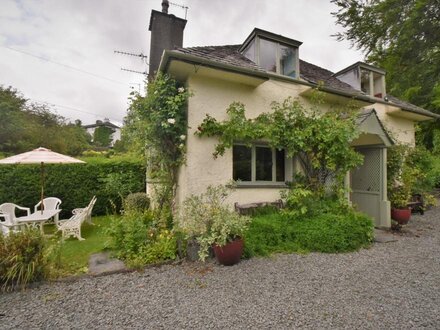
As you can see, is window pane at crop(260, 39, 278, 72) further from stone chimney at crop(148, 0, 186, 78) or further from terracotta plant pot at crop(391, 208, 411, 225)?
terracotta plant pot at crop(391, 208, 411, 225)

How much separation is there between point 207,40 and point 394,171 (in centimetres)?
1373

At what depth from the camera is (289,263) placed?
4.93 metres

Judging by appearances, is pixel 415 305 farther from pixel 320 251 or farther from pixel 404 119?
pixel 404 119

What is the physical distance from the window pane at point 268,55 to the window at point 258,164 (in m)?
2.99

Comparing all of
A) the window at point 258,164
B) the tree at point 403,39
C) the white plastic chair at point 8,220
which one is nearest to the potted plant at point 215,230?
the window at point 258,164

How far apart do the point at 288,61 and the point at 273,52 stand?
705 mm

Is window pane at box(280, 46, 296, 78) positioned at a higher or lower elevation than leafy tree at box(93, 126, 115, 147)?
lower

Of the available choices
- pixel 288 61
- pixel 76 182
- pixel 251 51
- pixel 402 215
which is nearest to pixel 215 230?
pixel 251 51

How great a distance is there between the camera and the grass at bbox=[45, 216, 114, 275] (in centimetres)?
471

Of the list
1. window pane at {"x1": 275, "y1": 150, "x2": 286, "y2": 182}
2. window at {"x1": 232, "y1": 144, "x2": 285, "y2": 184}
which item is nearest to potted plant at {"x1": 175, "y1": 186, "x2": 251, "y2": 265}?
window at {"x1": 232, "y1": 144, "x2": 285, "y2": 184}

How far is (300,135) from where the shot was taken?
6.35 metres

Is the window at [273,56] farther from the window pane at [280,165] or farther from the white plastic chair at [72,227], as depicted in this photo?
the white plastic chair at [72,227]

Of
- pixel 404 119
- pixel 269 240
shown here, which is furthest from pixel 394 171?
pixel 269 240

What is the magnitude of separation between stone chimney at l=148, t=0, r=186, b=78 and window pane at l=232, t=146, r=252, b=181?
599cm
